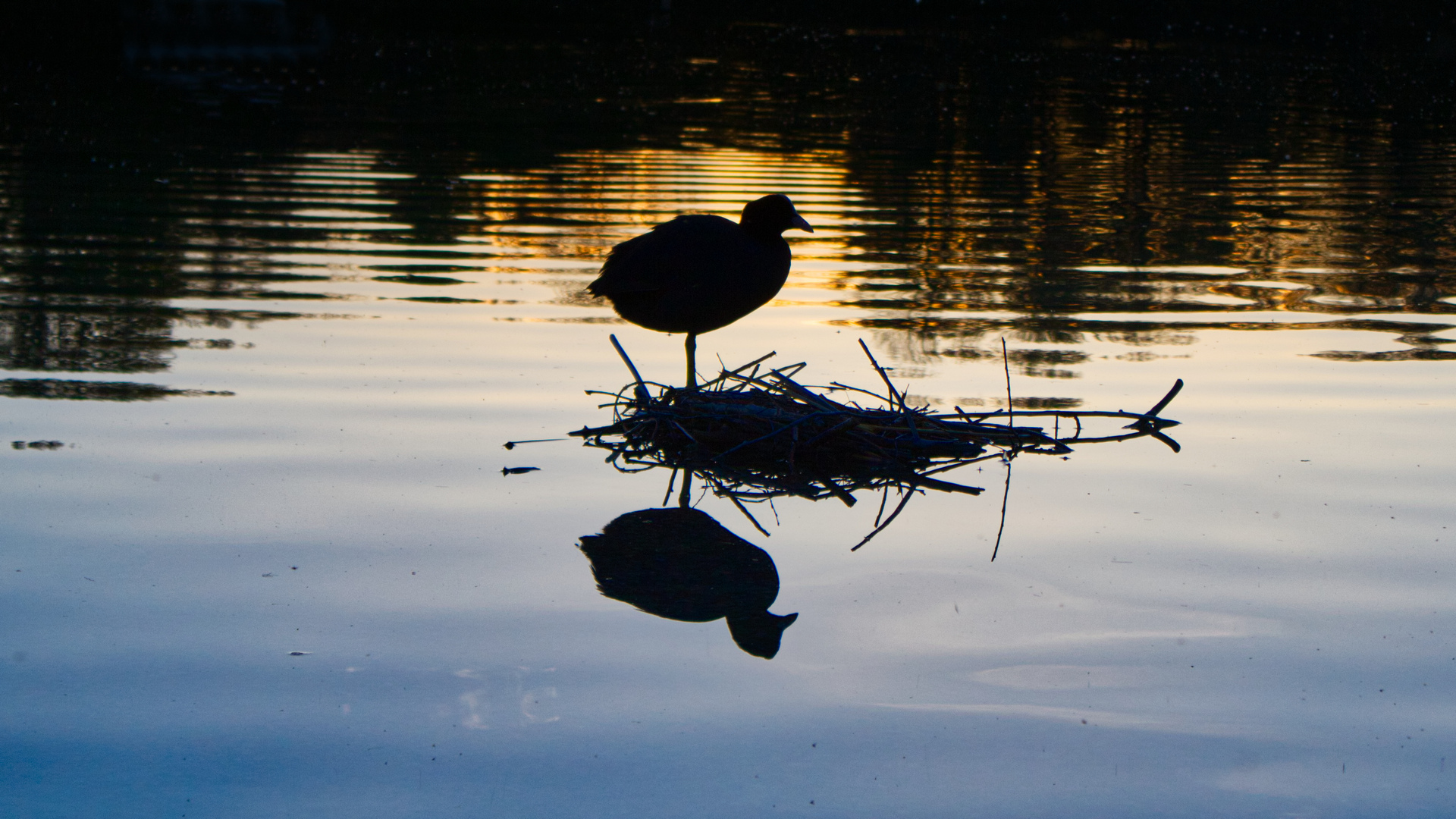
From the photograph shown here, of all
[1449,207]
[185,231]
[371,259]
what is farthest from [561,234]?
[1449,207]

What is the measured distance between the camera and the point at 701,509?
20.0 feet

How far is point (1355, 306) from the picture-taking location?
10.7 metres

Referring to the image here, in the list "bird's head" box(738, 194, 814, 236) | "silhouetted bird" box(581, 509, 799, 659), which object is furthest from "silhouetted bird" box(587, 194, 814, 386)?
"silhouetted bird" box(581, 509, 799, 659)

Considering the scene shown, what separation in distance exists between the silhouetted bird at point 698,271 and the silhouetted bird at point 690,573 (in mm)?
1334

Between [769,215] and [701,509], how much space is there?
182 centimetres

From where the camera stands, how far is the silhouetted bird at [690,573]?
4.90m

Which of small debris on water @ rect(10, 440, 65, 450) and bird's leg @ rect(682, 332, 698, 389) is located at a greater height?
bird's leg @ rect(682, 332, 698, 389)

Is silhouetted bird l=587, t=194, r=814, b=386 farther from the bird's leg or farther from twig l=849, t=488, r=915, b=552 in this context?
twig l=849, t=488, r=915, b=552

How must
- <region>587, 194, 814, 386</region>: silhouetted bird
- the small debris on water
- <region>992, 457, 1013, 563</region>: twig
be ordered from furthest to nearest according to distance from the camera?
<region>587, 194, 814, 386</region>: silhouetted bird < the small debris on water < <region>992, 457, 1013, 563</region>: twig

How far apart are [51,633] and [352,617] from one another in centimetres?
93

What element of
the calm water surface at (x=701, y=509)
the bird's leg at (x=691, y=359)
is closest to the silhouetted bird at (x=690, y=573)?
the calm water surface at (x=701, y=509)

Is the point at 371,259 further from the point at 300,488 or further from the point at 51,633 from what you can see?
the point at 51,633

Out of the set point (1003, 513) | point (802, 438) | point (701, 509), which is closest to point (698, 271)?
point (802, 438)

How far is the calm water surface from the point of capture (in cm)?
395
